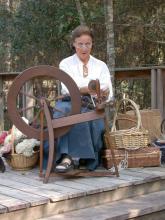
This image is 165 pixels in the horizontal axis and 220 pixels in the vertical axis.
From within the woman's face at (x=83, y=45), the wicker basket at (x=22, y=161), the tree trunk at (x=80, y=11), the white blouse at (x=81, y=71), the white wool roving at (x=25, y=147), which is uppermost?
the tree trunk at (x=80, y=11)

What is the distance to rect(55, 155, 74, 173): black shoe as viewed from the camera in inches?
124

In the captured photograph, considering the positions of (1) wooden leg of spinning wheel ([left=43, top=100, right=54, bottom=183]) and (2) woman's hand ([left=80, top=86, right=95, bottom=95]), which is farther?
(2) woman's hand ([left=80, top=86, right=95, bottom=95])

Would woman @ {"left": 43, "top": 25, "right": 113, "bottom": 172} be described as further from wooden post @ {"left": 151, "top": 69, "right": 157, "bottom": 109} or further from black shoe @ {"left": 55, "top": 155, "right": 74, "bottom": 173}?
wooden post @ {"left": 151, "top": 69, "right": 157, "bottom": 109}

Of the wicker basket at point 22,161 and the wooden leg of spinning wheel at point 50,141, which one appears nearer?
the wooden leg of spinning wheel at point 50,141

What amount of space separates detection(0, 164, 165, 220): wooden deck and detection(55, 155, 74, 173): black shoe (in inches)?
3.3

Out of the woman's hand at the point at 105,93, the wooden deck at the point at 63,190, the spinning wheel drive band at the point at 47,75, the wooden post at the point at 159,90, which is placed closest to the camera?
the wooden deck at the point at 63,190

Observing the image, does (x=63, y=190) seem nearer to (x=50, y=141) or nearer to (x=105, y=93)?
(x=50, y=141)

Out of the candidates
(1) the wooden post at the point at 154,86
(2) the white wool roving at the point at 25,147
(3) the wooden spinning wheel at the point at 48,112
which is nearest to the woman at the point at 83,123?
(3) the wooden spinning wheel at the point at 48,112

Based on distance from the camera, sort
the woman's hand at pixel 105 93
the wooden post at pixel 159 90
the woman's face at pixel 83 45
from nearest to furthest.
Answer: the woman's hand at pixel 105 93, the woman's face at pixel 83 45, the wooden post at pixel 159 90

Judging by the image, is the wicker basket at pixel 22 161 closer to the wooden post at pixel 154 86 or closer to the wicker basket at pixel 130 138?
the wicker basket at pixel 130 138

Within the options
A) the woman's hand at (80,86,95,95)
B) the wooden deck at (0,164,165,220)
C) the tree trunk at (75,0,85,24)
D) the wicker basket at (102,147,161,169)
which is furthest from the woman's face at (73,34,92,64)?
the tree trunk at (75,0,85,24)

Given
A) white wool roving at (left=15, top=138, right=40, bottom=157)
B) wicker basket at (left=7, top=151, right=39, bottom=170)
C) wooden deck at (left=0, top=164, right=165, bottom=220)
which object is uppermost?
white wool roving at (left=15, top=138, right=40, bottom=157)

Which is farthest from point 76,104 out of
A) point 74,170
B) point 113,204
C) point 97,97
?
point 113,204

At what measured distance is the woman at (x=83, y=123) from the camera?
10.9ft
